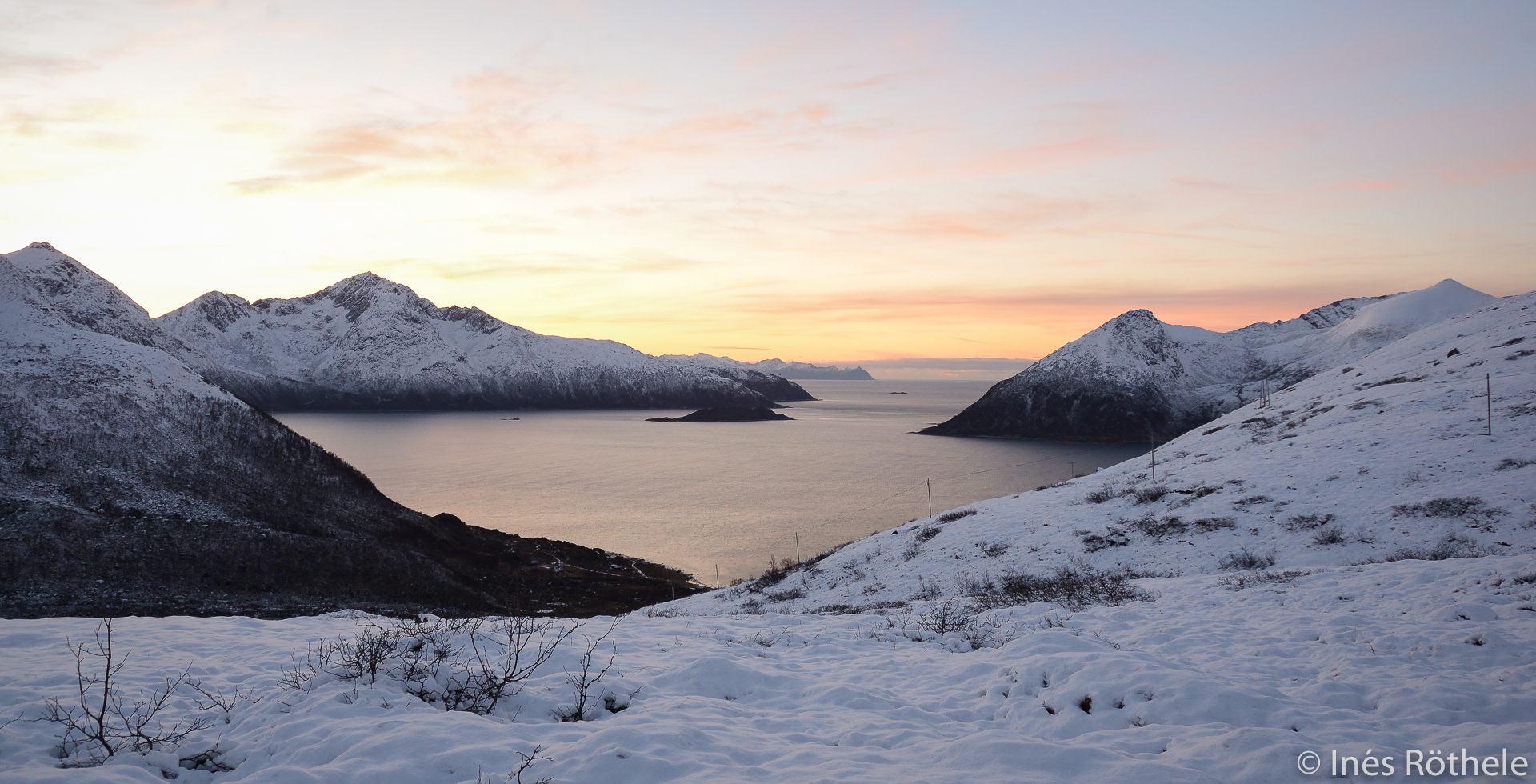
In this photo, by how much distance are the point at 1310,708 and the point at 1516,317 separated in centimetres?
5570

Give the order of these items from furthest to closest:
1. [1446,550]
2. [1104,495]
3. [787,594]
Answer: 1. [1104,495]
2. [787,594]
3. [1446,550]

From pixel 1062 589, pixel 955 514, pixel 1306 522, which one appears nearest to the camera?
pixel 1062 589

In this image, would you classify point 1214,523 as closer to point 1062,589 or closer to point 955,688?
point 1062,589

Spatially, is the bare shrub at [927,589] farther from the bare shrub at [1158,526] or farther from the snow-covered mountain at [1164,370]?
the snow-covered mountain at [1164,370]

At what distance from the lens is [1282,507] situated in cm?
2400

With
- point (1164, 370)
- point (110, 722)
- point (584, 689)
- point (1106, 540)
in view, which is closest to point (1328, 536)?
point (1106, 540)

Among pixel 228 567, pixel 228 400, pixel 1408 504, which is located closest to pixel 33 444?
pixel 228 400

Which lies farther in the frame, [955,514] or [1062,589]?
[955,514]

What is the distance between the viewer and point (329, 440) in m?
143

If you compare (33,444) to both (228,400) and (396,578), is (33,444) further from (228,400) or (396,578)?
(396,578)

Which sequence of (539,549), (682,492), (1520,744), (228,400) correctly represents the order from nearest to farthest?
(1520,744), (228,400), (539,549), (682,492)

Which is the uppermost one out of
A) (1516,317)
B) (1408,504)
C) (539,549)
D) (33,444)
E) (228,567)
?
(1516,317)

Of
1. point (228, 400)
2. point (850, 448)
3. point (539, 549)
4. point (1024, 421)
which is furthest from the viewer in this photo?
point (1024, 421)

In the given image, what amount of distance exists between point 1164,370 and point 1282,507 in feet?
456
